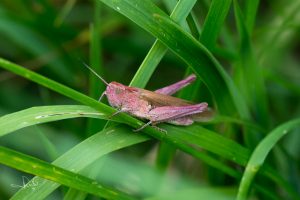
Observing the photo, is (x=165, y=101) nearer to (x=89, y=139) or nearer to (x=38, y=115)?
(x=89, y=139)

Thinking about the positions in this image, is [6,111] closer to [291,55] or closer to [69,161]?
[69,161]

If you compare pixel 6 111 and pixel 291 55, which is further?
pixel 291 55

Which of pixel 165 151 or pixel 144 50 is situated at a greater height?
pixel 144 50

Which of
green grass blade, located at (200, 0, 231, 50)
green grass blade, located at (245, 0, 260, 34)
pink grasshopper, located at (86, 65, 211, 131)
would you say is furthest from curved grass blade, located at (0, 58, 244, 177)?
green grass blade, located at (245, 0, 260, 34)

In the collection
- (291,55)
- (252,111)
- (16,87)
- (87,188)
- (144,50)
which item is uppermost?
(291,55)

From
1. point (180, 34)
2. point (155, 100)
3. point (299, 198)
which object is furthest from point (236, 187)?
point (180, 34)

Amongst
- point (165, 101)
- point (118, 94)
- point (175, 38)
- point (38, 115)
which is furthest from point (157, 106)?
point (38, 115)

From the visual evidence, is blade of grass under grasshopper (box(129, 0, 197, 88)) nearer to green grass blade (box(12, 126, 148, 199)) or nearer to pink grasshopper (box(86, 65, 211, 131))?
pink grasshopper (box(86, 65, 211, 131))

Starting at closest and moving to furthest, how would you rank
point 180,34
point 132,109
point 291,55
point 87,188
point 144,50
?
point 87,188 → point 180,34 → point 132,109 → point 144,50 → point 291,55
